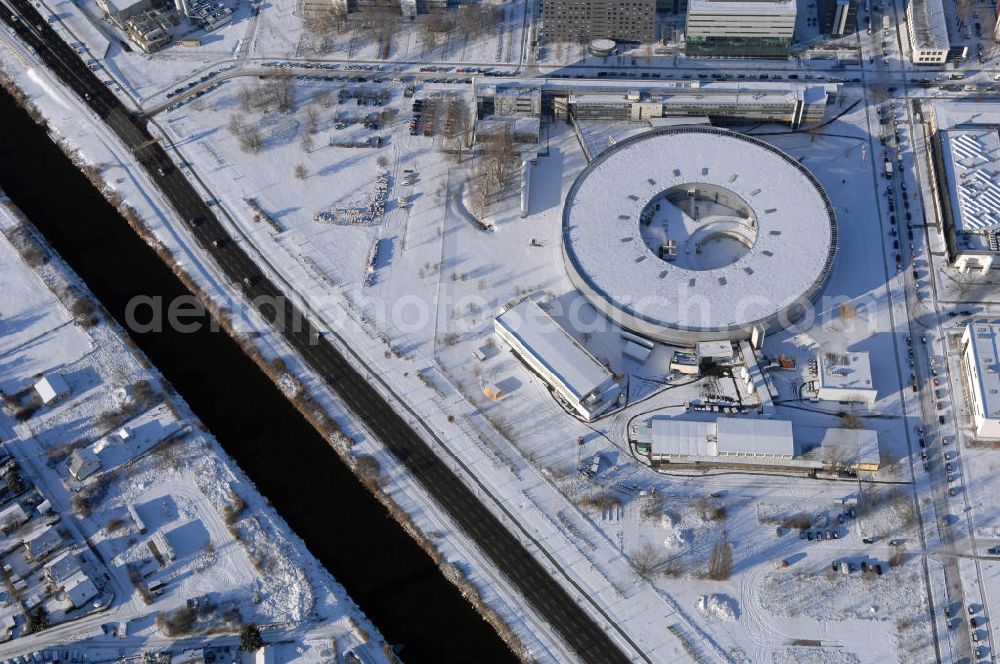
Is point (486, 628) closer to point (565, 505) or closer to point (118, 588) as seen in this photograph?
point (565, 505)

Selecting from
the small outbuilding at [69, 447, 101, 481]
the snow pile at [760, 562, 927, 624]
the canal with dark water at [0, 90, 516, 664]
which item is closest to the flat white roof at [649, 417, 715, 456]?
the snow pile at [760, 562, 927, 624]

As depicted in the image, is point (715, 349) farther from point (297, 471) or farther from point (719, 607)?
point (297, 471)

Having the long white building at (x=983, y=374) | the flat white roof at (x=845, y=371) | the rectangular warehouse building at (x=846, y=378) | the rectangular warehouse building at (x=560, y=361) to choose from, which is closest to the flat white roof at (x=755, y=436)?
the rectangular warehouse building at (x=846, y=378)

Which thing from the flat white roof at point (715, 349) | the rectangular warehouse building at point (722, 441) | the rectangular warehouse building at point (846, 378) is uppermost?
the flat white roof at point (715, 349)

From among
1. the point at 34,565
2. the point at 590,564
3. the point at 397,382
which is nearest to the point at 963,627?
the point at 590,564

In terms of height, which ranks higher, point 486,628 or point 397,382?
point 397,382

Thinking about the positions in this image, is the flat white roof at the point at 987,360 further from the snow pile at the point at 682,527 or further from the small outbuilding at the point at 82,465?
the small outbuilding at the point at 82,465

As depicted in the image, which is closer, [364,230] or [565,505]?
[565,505]
